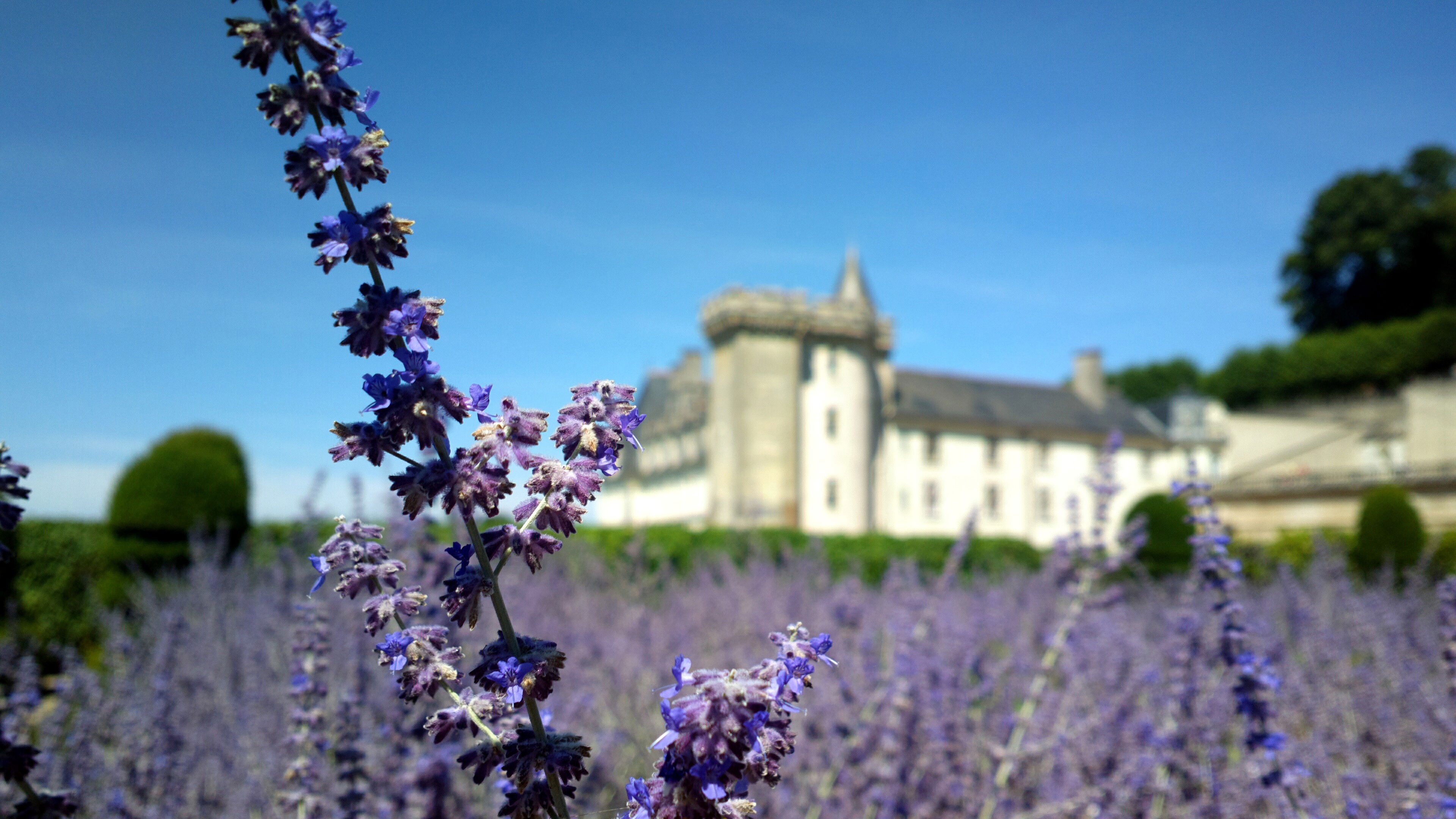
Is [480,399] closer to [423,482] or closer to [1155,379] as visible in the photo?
[423,482]

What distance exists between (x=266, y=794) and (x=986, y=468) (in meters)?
42.8

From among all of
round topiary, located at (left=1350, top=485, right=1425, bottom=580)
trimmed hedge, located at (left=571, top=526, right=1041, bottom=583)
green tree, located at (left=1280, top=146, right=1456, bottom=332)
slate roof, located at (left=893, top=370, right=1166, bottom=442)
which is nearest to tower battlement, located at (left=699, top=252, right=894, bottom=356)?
slate roof, located at (left=893, top=370, right=1166, bottom=442)

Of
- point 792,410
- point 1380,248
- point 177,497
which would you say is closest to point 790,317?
point 792,410

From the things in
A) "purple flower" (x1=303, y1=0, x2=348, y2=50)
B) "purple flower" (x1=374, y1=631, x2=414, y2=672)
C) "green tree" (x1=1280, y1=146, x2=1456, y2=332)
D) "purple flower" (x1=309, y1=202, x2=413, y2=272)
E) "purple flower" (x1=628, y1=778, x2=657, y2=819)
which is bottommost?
"purple flower" (x1=628, y1=778, x2=657, y2=819)

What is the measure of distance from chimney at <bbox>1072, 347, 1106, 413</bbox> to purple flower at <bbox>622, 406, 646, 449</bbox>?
51.4 m

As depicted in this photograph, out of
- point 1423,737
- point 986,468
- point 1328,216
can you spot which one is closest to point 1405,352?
point 1328,216

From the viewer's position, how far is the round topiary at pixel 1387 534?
59.1 ft

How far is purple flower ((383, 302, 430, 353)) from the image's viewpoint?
103 centimetres

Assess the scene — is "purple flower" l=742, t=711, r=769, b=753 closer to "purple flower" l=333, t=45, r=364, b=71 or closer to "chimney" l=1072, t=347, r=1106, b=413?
"purple flower" l=333, t=45, r=364, b=71

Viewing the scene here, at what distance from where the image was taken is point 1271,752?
252 cm

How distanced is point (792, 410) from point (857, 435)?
A: 2.95 meters

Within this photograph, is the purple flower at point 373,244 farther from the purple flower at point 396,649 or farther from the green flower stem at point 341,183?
the purple flower at point 396,649

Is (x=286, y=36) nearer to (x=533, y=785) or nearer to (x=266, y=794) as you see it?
(x=533, y=785)

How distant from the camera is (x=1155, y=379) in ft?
232
